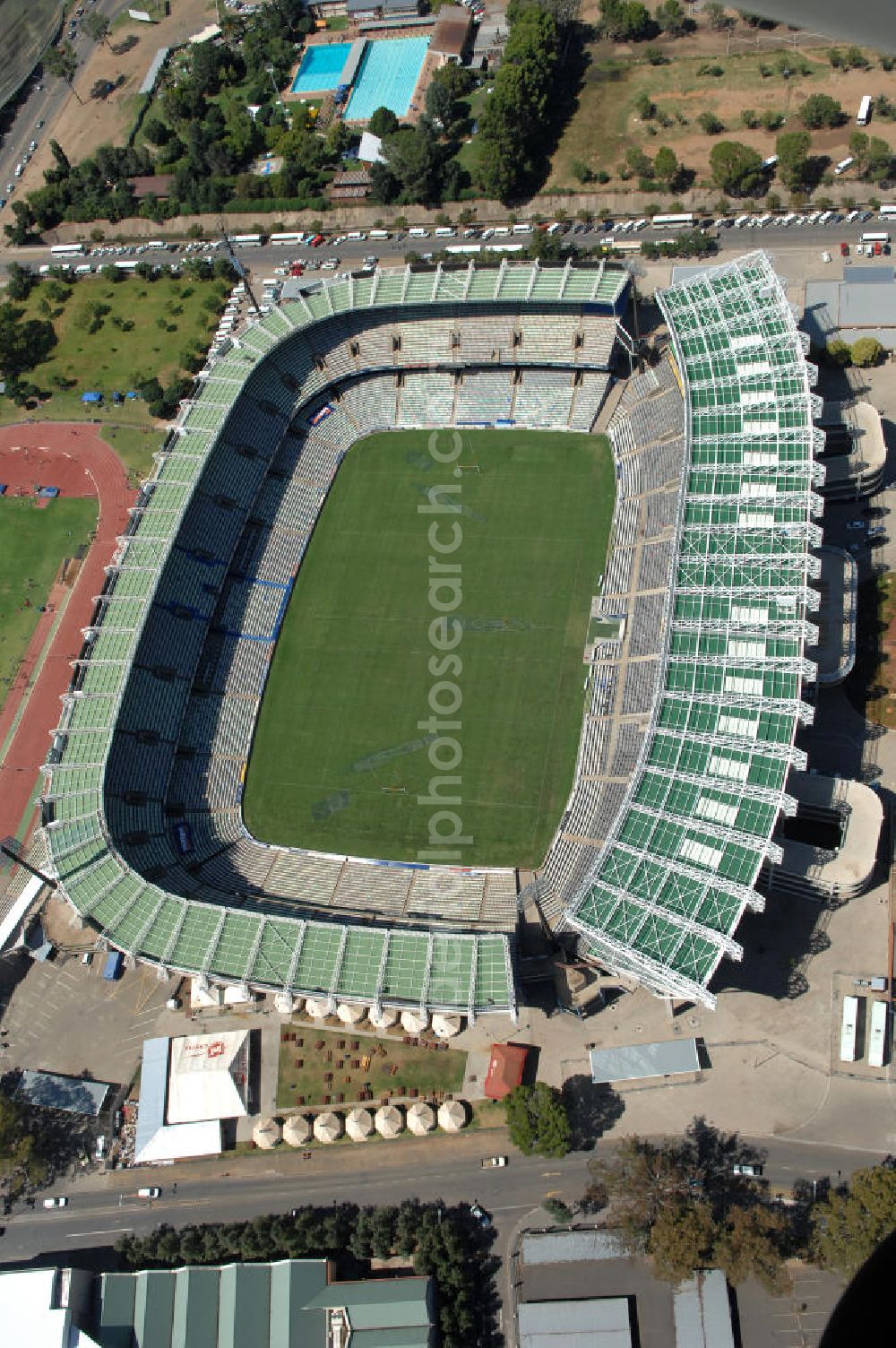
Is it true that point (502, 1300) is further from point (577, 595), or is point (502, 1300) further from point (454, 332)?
point (454, 332)

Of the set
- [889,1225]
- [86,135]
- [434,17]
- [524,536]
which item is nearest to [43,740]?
[524,536]

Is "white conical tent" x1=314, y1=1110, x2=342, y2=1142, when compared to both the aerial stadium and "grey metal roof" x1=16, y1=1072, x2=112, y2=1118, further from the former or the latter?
"grey metal roof" x1=16, y1=1072, x2=112, y2=1118

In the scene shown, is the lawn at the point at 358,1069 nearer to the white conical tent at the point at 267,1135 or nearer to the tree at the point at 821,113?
the white conical tent at the point at 267,1135

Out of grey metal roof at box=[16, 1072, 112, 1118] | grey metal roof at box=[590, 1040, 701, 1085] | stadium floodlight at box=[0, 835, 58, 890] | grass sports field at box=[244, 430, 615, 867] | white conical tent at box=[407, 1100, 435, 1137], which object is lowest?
white conical tent at box=[407, 1100, 435, 1137]

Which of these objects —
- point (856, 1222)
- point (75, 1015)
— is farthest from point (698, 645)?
point (75, 1015)

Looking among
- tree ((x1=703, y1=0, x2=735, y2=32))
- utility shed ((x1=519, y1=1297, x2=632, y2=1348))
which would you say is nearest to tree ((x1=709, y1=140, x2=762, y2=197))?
tree ((x1=703, y1=0, x2=735, y2=32))

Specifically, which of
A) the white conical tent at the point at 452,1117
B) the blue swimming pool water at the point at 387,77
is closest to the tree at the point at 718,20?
the blue swimming pool water at the point at 387,77
